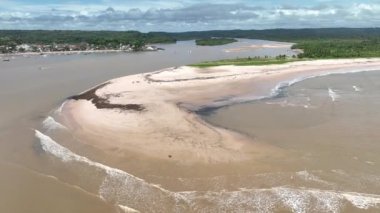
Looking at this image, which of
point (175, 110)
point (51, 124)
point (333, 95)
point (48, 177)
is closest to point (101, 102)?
point (51, 124)

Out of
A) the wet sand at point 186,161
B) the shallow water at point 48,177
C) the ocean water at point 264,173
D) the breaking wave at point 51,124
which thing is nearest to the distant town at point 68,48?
the wet sand at point 186,161

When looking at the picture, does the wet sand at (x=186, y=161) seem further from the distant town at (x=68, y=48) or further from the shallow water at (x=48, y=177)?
the distant town at (x=68, y=48)

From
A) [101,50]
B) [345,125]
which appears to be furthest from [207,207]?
[101,50]

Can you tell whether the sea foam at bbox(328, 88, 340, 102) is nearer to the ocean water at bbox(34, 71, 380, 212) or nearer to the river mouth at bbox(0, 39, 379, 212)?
the ocean water at bbox(34, 71, 380, 212)

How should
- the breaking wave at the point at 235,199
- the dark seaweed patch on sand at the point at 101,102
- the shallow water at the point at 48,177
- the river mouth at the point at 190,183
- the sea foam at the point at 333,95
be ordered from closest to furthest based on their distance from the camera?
the breaking wave at the point at 235,199 → the river mouth at the point at 190,183 → the shallow water at the point at 48,177 → the dark seaweed patch on sand at the point at 101,102 → the sea foam at the point at 333,95

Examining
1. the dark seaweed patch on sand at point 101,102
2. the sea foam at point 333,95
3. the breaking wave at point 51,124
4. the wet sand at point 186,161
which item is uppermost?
the sea foam at point 333,95

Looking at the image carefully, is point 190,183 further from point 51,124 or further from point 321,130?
point 51,124

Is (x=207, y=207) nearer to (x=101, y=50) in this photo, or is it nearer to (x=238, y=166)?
(x=238, y=166)
